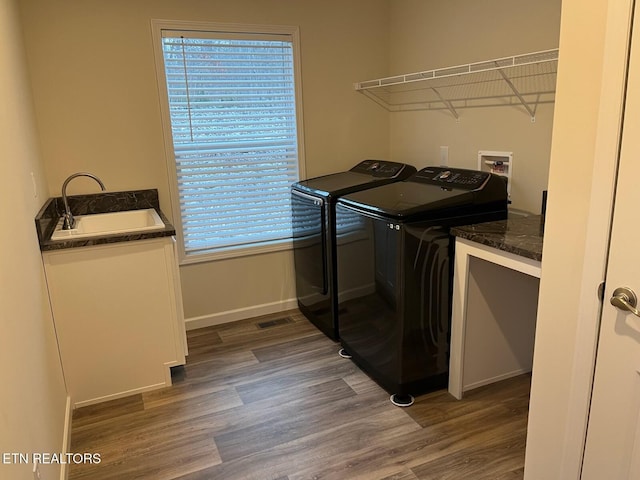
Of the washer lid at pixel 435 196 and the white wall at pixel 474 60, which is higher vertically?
the white wall at pixel 474 60

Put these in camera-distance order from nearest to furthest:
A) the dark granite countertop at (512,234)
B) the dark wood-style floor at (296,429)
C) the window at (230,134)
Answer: the dark granite countertop at (512,234), the dark wood-style floor at (296,429), the window at (230,134)

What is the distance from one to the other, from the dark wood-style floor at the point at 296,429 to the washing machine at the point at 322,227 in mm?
396

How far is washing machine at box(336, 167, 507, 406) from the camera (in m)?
2.24

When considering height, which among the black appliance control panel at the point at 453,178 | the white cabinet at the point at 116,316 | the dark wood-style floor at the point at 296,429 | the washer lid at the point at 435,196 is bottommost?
the dark wood-style floor at the point at 296,429

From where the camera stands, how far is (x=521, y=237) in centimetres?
202

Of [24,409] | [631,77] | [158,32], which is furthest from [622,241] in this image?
[158,32]

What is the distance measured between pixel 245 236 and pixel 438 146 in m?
1.48

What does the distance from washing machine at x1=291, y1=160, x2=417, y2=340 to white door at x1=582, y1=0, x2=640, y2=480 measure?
5.04ft

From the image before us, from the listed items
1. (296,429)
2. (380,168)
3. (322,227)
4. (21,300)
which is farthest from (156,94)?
(296,429)

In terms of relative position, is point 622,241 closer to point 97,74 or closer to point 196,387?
point 196,387

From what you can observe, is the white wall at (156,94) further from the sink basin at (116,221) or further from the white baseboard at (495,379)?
the white baseboard at (495,379)

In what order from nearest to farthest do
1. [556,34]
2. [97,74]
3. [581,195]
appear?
[581,195]
[556,34]
[97,74]

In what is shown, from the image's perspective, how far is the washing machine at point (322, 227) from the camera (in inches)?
114

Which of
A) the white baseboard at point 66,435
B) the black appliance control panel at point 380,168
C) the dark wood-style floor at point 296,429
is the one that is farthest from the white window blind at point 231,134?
the white baseboard at point 66,435
